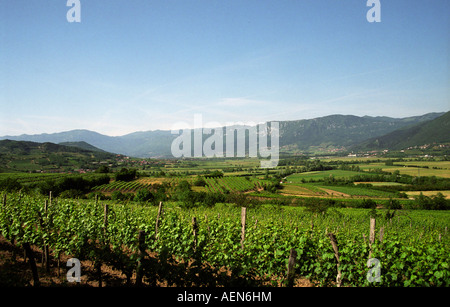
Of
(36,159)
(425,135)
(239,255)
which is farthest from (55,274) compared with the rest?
(425,135)

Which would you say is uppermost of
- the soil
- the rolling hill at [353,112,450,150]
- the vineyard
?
the rolling hill at [353,112,450,150]

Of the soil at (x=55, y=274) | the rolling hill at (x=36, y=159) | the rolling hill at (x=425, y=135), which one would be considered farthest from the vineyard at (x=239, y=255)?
the rolling hill at (x=425, y=135)

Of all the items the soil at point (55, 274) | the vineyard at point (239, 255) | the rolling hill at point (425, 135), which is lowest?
the soil at point (55, 274)

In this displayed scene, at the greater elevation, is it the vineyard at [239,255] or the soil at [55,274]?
the vineyard at [239,255]

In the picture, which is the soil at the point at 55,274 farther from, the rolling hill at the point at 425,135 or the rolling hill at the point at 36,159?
the rolling hill at the point at 425,135

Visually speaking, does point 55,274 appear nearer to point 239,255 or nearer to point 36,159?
point 239,255

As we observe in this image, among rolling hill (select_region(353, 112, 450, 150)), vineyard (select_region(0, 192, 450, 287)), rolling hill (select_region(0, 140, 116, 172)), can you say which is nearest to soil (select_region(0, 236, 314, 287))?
vineyard (select_region(0, 192, 450, 287))

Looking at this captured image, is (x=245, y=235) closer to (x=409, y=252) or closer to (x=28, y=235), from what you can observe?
(x=409, y=252)

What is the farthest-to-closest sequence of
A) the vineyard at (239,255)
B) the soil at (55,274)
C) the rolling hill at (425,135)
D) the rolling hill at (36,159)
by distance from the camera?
the rolling hill at (425,135)
the rolling hill at (36,159)
the soil at (55,274)
the vineyard at (239,255)

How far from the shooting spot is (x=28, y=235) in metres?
→ 7.56

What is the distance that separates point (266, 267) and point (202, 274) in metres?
2.38

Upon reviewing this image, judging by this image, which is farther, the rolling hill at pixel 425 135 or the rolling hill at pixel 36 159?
the rolling hill at pixel 425 135

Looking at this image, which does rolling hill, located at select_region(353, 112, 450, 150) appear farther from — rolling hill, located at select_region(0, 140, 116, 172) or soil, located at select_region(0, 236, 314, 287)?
rolling hill, located at select_region(0, 140, 116, 172)
